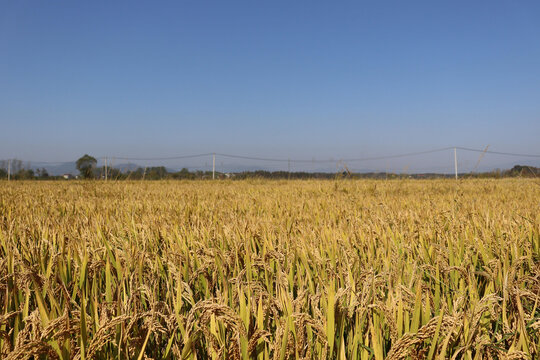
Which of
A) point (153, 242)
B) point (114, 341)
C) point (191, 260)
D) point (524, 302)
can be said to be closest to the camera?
point (114, 341)

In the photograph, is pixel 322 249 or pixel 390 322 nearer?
pixel 390 322

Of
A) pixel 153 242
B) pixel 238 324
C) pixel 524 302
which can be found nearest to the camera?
pixel 238 324

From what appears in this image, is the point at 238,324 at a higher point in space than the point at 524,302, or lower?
higher

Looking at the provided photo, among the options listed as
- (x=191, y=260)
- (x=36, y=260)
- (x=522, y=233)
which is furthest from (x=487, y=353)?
(x=36, y=260)

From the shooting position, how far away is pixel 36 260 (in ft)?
5.57

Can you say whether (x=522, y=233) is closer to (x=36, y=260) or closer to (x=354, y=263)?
(x=354, y=263)

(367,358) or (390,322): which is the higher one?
(390,322)

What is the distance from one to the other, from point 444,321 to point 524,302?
63 centimetres

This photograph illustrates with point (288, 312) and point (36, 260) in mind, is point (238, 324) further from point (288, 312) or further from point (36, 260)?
point (36, 260)

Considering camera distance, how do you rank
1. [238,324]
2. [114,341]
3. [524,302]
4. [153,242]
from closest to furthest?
1. [238,324]
2. [114,341]
3. [524,302]
4. [153,242]

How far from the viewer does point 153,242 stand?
207 cm

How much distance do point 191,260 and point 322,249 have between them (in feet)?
2.09

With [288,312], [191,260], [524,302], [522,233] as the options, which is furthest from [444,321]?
[522,233]

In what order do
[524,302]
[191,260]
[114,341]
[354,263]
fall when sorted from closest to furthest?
[114,341] < [524,302] < [354,263] < [191,260]
